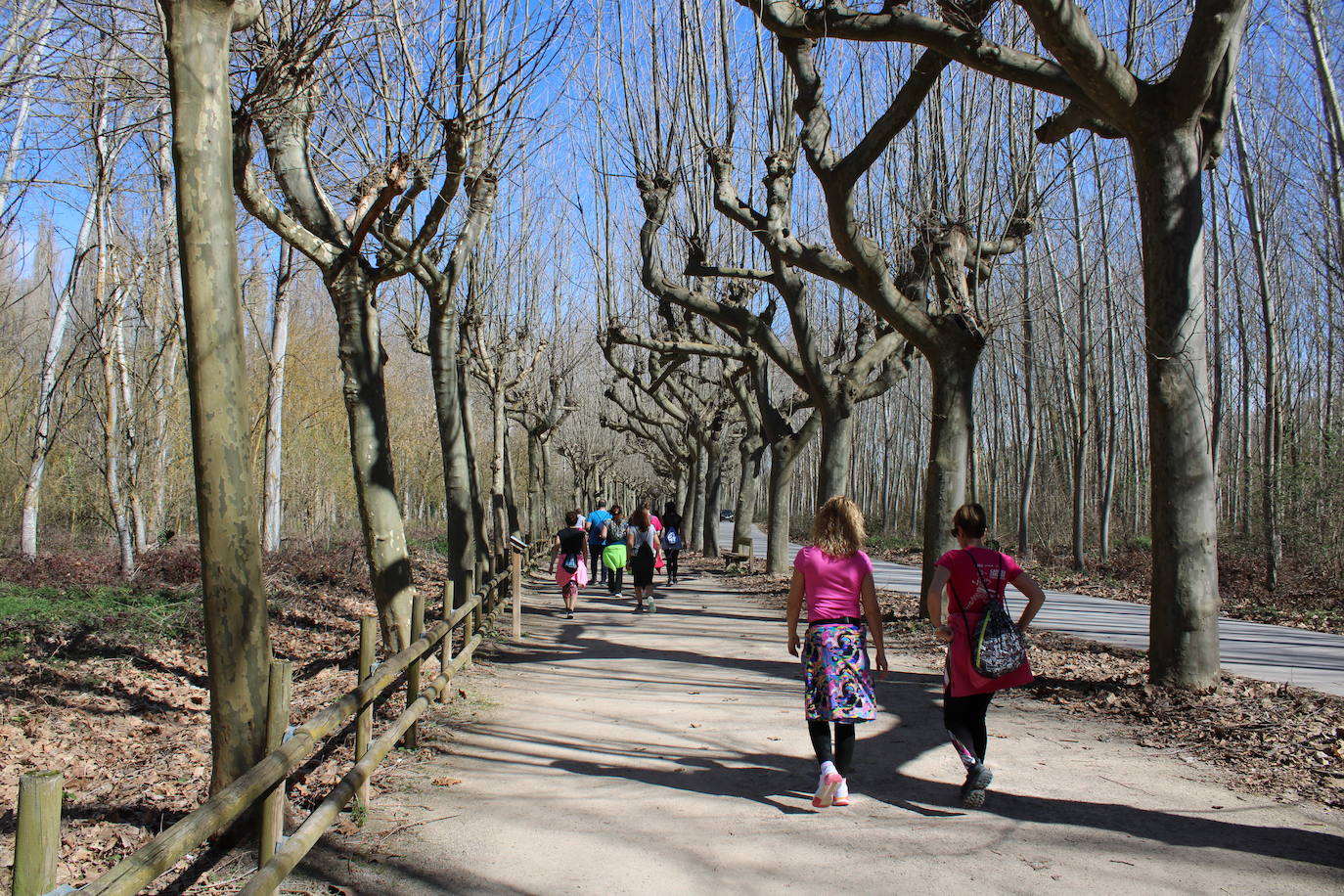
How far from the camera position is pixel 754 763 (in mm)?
6148

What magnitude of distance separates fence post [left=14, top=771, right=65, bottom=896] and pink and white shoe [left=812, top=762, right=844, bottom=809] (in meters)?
3.70

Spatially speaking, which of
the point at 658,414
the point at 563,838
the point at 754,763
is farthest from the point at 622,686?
the point at 658,414

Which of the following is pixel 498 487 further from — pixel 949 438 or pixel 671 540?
pixel 949 438

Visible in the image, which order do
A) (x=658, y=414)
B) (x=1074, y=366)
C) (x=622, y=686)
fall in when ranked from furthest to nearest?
(x=658, y=414) → (x=1074, y=366) → (x=622, y=686)

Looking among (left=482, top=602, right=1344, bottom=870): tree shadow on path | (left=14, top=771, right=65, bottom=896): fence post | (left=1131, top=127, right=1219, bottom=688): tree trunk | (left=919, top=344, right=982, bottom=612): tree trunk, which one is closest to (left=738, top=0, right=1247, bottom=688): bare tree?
(left=1131, top=127, right=1219, bottom=688): tree trunk

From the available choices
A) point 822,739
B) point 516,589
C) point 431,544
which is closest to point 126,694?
point 516,589

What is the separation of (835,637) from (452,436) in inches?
331

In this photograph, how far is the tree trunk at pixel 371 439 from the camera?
805 centimetres

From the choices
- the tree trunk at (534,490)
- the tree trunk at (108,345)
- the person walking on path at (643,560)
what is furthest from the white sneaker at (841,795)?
the tree trunk at (534,490)

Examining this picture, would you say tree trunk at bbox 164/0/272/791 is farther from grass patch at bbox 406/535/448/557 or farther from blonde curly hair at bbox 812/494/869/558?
grass patch at bbox 406/535/448/557

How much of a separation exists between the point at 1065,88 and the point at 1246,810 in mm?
5611

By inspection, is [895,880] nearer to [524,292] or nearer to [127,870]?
[127,870]

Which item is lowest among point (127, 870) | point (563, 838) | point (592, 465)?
point (563, 838)

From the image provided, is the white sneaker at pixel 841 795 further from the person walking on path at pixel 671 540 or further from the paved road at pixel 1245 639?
the person walking on path at pixel 671 540
